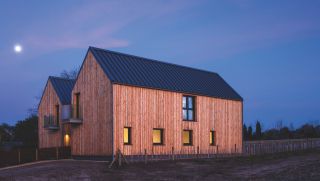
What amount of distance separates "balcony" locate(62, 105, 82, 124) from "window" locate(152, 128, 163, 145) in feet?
19.1

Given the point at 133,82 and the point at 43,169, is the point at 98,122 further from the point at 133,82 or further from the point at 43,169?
the point at 43,169

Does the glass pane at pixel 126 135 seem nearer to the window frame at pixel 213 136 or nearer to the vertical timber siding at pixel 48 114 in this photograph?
the vertical timber siding at pixel 48 114

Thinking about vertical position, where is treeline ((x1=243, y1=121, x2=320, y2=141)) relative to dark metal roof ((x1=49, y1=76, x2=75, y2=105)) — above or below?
below

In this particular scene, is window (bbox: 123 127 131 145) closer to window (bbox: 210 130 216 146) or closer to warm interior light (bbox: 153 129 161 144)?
warm interior light (bbox: 153 129 161 144)

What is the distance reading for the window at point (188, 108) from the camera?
37625mm

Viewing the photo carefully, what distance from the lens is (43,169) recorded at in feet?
91.7

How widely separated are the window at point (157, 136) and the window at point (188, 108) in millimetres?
3163

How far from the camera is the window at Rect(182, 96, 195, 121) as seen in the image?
37.6 m

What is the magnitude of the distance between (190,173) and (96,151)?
9484mm

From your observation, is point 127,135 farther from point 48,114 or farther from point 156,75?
point 48,114

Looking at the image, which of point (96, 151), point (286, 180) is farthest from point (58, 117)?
point (286, 180)

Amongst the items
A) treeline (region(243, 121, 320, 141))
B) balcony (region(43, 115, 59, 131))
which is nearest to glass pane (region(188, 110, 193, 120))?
balcony (region(43, 115, 59, 131))

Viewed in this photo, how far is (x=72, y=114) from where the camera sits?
116ft

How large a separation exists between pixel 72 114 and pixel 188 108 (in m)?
9.69
